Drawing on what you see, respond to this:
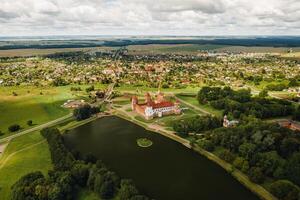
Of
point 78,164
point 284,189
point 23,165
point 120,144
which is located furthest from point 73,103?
point 284,189

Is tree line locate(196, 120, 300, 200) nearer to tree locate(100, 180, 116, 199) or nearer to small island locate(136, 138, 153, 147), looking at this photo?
small island locate(136, 138, 153, 147)

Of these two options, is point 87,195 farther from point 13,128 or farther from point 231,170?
point 13,128

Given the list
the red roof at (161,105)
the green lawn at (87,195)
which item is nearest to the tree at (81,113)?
the red roof at (161,105)

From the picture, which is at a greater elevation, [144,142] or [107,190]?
[107,190]

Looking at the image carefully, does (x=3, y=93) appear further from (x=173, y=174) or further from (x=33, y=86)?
(x=173, y=174)

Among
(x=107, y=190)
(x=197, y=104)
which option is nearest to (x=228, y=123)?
(x=197, y=104)

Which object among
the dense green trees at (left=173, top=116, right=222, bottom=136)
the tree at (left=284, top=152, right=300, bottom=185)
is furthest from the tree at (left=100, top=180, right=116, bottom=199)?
the dense green trees at (left=173, top=116, right=222, bottom=136)
